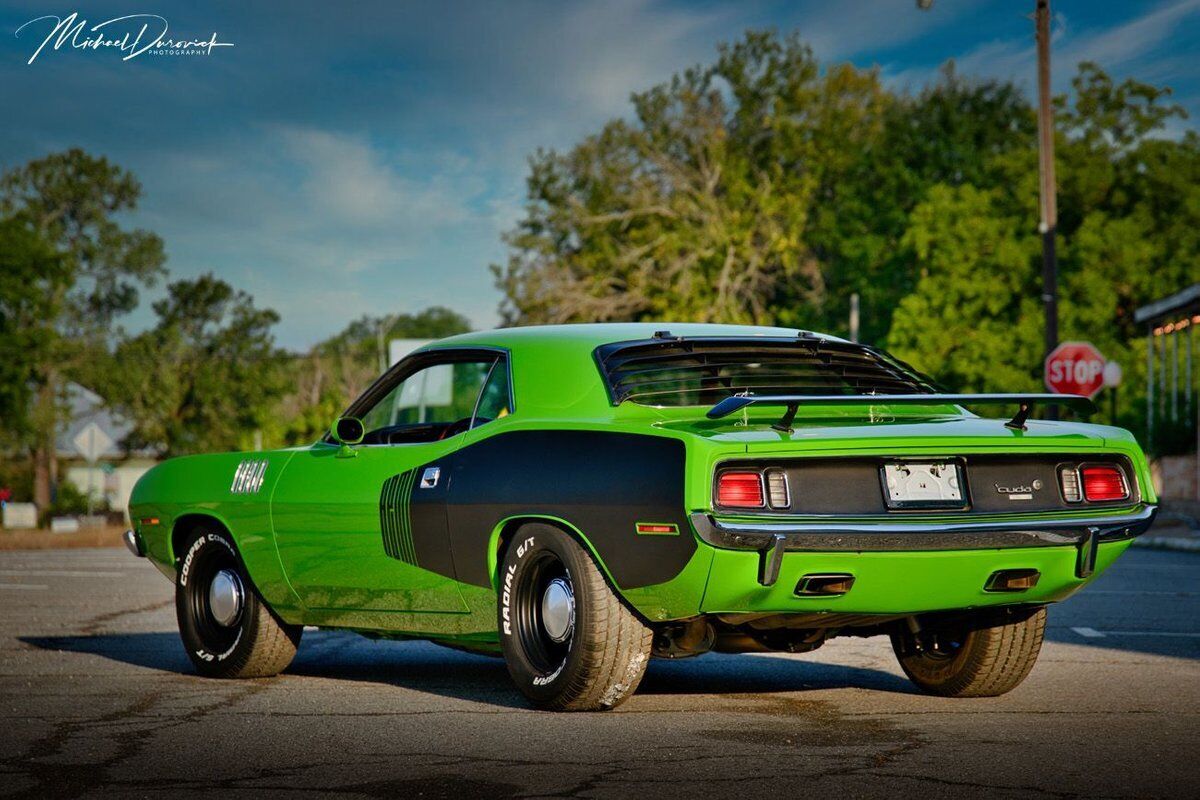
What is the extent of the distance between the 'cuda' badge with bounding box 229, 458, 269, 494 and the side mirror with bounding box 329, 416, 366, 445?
61 cm

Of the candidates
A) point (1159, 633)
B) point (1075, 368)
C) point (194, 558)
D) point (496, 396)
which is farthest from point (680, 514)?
point (1075, 368)

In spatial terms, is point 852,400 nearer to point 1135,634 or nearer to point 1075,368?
point 1135,634

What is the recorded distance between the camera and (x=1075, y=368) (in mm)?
28344

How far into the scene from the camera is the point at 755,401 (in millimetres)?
5793

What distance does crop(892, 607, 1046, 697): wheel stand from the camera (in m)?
6.83

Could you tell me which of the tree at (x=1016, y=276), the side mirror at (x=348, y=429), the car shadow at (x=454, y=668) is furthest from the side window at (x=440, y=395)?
the side mirror at (x=348, y=429)

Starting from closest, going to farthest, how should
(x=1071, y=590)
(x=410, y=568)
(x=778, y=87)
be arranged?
(x=1071, y=590) < (x=410, y=568) < (x=778, y=87)

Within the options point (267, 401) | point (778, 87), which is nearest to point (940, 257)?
point (778, 87)

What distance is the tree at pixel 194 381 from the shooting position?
254 feet

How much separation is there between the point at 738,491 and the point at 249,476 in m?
3.07

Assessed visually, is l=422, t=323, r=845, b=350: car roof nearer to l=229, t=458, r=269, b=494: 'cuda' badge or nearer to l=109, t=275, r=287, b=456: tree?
l=229, t=458, r=269, b=494: 'cuda' badge

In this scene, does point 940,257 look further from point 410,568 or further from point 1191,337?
point 410,568

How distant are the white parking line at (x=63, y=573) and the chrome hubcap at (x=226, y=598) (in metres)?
8.76

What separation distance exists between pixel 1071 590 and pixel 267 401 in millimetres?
75126
